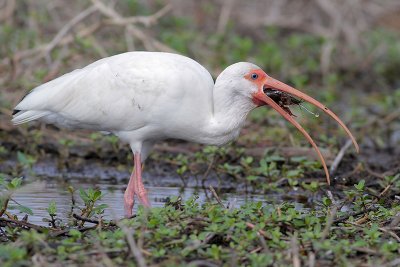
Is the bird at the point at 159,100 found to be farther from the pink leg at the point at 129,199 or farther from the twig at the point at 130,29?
the twig at the point at 130,29

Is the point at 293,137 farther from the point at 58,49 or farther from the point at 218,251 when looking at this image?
the point at 218,251

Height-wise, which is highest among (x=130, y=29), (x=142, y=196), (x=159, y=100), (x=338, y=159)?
(x=130, y=29)

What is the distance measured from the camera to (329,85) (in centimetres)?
1288

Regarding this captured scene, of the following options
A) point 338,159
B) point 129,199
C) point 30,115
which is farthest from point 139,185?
point 338,159

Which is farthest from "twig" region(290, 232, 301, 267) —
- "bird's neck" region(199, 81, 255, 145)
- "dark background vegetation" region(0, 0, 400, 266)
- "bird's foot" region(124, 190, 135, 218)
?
"bird's foot" region(124, 190, 135, 218)

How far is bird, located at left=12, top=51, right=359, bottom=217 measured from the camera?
6.77 meters

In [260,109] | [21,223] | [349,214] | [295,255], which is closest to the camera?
[295,255]

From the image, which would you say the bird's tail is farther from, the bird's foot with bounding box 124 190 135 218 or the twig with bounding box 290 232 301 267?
the twig with bounding box 290 232 301 267

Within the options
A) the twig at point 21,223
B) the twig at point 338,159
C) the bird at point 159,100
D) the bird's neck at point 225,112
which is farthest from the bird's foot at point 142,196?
the twig at point 338,159

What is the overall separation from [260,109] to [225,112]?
371 centimetres

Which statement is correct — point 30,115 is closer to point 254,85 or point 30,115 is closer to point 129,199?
point 129,199

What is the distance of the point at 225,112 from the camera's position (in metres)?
6.82

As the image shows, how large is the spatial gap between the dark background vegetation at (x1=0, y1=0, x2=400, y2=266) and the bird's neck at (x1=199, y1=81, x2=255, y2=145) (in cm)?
97

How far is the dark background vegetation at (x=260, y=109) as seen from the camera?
5.74 meters
